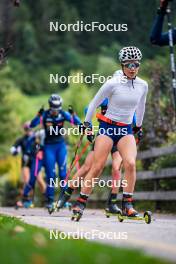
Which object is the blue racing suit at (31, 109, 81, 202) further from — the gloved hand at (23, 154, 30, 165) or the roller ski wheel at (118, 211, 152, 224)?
the roller ski wheel at (118, 211, 152, 224)

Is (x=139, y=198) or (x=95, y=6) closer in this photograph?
(x=139, y=198)

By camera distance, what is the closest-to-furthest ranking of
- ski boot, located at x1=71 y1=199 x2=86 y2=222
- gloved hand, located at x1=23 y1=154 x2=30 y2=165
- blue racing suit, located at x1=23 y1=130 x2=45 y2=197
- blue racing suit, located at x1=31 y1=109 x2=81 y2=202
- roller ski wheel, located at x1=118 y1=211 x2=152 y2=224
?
roller ski wheel, located at x1=118 y1=211 x2=152 y2=224 → ski boot, located at x1=71 y1=199 x2=86 y2=222 → blue racing suit, located at x1=31 y1=109 x2=81 y2=202 → blue racing suit, located at x1=23 y1=130 x2=45 y2=197 → gloved hand, located at x1=23 y1=154 x2=30 y2=165

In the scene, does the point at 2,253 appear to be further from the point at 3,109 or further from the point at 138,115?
the point at 3,109

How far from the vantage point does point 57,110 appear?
684 inches

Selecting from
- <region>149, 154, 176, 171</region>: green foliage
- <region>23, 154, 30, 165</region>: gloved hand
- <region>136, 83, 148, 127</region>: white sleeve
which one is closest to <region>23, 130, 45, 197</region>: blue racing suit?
<region>23, 154, 30, 165</region>: gloved hand

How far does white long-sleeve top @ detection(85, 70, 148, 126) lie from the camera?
38.6 ft

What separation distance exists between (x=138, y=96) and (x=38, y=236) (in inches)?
163

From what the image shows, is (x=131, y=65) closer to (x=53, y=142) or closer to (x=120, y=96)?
(x=120, y=96)

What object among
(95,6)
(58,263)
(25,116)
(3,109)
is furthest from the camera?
(95,6)

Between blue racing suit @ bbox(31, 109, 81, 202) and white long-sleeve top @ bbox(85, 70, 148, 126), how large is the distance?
17.7 ft

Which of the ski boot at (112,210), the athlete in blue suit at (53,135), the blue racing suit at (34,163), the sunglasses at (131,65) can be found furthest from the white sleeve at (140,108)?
the blue racing suit at (34,163)

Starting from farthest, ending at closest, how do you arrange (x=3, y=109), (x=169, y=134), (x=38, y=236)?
(x=3, y=109) < (x=169, y=134) < (x=38, y=236)

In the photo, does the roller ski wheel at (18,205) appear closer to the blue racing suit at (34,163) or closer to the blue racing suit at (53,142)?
the blue racing suit at (34,163)

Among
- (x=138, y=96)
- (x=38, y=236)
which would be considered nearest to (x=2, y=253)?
(x=38, y=236)
